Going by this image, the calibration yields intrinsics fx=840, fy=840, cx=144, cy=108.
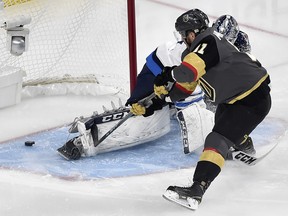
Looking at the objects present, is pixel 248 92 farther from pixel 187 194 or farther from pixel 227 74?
pixel 187 194

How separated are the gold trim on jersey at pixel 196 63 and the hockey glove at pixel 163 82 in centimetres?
35

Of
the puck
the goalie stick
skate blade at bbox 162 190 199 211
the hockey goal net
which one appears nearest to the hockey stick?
the goalie stick

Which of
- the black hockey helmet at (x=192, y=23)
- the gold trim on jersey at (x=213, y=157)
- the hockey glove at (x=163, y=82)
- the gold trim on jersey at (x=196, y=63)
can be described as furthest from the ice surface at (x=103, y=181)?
the black hockey helmet at (x=192, y=23)

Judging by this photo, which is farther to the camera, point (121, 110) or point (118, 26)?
point (118, 26)

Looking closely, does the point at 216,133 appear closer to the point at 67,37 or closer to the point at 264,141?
the point at 264,141

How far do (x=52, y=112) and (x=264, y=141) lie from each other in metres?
1.20

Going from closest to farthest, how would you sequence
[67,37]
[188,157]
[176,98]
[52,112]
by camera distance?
[176,98] < [188,157] < [52,112] < [67,37]

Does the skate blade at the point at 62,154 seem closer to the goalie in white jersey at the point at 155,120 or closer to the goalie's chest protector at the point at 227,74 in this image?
the goalie in white jersey at the point at 155,120

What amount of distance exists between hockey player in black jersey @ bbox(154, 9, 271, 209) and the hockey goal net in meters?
1.38

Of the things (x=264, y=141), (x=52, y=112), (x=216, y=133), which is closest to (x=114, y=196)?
(x=216, y=133)

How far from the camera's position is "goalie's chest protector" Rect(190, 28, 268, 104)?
10.7 feet

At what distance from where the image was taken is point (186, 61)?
3186 millimetres

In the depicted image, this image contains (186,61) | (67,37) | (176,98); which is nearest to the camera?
(186,61)

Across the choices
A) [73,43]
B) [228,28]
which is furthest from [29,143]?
[73,43]
